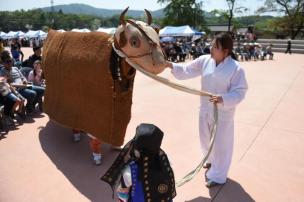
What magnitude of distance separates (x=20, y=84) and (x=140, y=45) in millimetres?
3525

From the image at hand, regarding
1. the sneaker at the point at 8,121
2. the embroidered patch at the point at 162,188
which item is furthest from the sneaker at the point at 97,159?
the sneaker at the point at 8,121

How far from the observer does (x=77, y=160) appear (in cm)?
388

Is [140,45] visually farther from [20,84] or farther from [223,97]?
[20,84]

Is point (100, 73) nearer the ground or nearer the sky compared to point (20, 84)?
nearer the sky

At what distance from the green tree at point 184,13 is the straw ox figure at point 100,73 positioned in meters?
43.1

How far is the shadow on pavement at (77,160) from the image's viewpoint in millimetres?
3203

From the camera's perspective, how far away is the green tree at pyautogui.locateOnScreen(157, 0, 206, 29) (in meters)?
45.2

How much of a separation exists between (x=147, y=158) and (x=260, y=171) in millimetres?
2169

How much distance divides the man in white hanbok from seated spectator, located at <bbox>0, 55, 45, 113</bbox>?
340 centimetres

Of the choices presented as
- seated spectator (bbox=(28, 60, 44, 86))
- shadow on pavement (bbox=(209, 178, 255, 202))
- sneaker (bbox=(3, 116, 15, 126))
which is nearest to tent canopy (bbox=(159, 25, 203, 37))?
seated spectator (bbox=(28, 60, 44, 86))

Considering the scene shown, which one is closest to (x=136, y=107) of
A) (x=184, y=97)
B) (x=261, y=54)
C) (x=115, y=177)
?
(x=184, y=97)

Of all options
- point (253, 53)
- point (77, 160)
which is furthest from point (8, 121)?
point (253, 53)

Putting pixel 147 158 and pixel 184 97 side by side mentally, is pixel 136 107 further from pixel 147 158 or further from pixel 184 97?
pixel 147 158

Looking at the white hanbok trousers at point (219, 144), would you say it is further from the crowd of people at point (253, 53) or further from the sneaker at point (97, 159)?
the crowd of people at point (253, 53)
